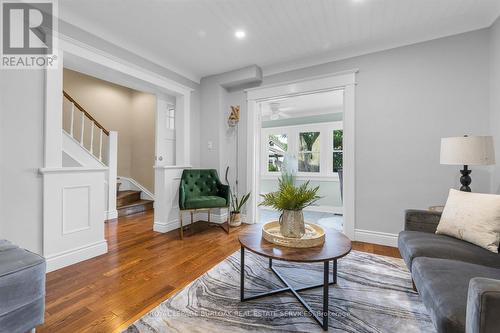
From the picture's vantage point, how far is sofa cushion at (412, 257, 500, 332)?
0.92m

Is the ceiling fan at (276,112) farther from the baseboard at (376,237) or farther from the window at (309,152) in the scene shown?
the baseboard at (376,237)

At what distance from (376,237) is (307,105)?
3152mm

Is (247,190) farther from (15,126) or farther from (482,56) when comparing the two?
(482,56)

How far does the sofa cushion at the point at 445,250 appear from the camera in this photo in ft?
4.70

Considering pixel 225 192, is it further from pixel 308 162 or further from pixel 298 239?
pixel 308 162

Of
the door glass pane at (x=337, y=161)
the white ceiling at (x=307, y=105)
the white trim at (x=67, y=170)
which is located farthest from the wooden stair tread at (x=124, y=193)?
the door glass pane at (x=337, y=161)

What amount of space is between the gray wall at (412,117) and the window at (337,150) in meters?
2.21

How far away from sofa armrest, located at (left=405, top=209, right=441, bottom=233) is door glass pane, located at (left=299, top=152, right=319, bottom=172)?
3478 millimetres

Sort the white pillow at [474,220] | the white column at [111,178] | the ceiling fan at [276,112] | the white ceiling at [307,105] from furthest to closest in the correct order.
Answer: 1. the ceiling fan at [276,112]
2. the white ceiling at [307,105]
3. the white column at [111,178]
4. the white pillow at [474,220]

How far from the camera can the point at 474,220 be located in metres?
1.61

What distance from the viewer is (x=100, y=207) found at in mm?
2598

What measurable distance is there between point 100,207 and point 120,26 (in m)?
1.98

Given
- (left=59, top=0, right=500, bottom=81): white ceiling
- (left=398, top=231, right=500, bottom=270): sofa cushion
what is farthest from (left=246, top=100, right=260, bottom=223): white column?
(left=398, top=231, right=500, bottom=270): sofa cushion

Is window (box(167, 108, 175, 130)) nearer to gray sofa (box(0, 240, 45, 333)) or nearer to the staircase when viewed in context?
the staircase
